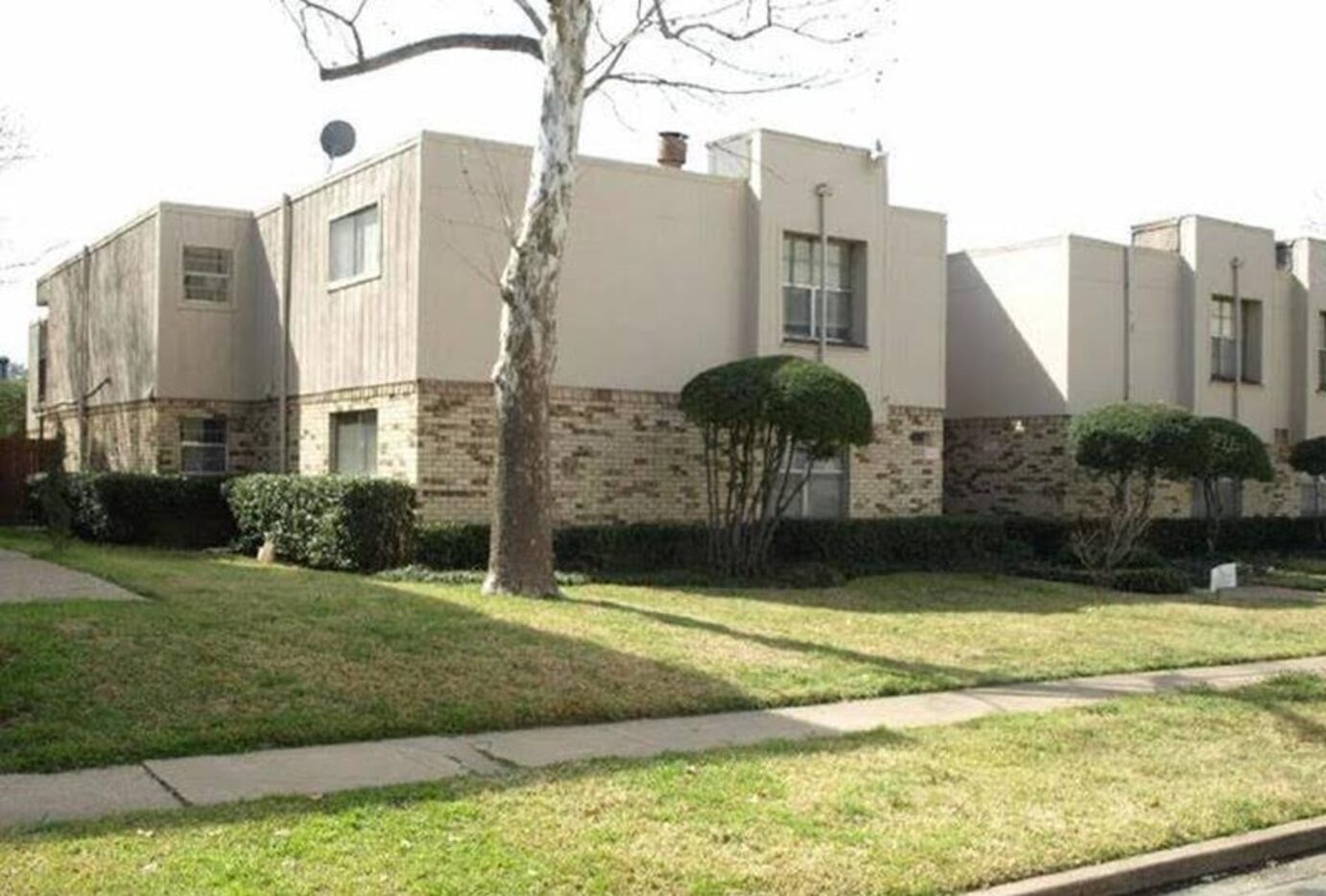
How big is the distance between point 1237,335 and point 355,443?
1710 centimetres

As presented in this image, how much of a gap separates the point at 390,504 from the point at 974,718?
8740 mm

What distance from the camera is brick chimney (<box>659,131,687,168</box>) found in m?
19.9

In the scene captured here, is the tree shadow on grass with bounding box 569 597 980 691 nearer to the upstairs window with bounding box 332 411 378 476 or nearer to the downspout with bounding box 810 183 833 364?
the upstairs window with bounding box 332 411 378 476

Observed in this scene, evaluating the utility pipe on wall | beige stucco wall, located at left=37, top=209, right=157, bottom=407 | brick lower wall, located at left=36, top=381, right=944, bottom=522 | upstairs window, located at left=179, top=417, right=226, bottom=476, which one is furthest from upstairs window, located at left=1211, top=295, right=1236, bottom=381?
the utility pipe on wall

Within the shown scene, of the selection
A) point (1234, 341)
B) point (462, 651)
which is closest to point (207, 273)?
point (462, 651)

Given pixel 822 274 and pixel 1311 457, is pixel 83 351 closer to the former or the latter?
pixel 822 274

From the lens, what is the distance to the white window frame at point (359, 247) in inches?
730

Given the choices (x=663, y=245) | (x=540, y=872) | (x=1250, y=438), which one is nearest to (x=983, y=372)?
(x=1250, y=438)

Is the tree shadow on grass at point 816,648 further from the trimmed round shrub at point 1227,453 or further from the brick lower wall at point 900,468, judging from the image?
the trimmed round shrub at point 1227,453

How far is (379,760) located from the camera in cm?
787

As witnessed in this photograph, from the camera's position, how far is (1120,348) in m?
24.9

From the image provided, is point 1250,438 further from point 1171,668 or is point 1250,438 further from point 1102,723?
point 1102,723

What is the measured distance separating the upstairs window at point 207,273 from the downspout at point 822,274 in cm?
964

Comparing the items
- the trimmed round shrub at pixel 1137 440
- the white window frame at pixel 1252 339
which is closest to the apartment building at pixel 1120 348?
the white window frame at pixel 1252 339
